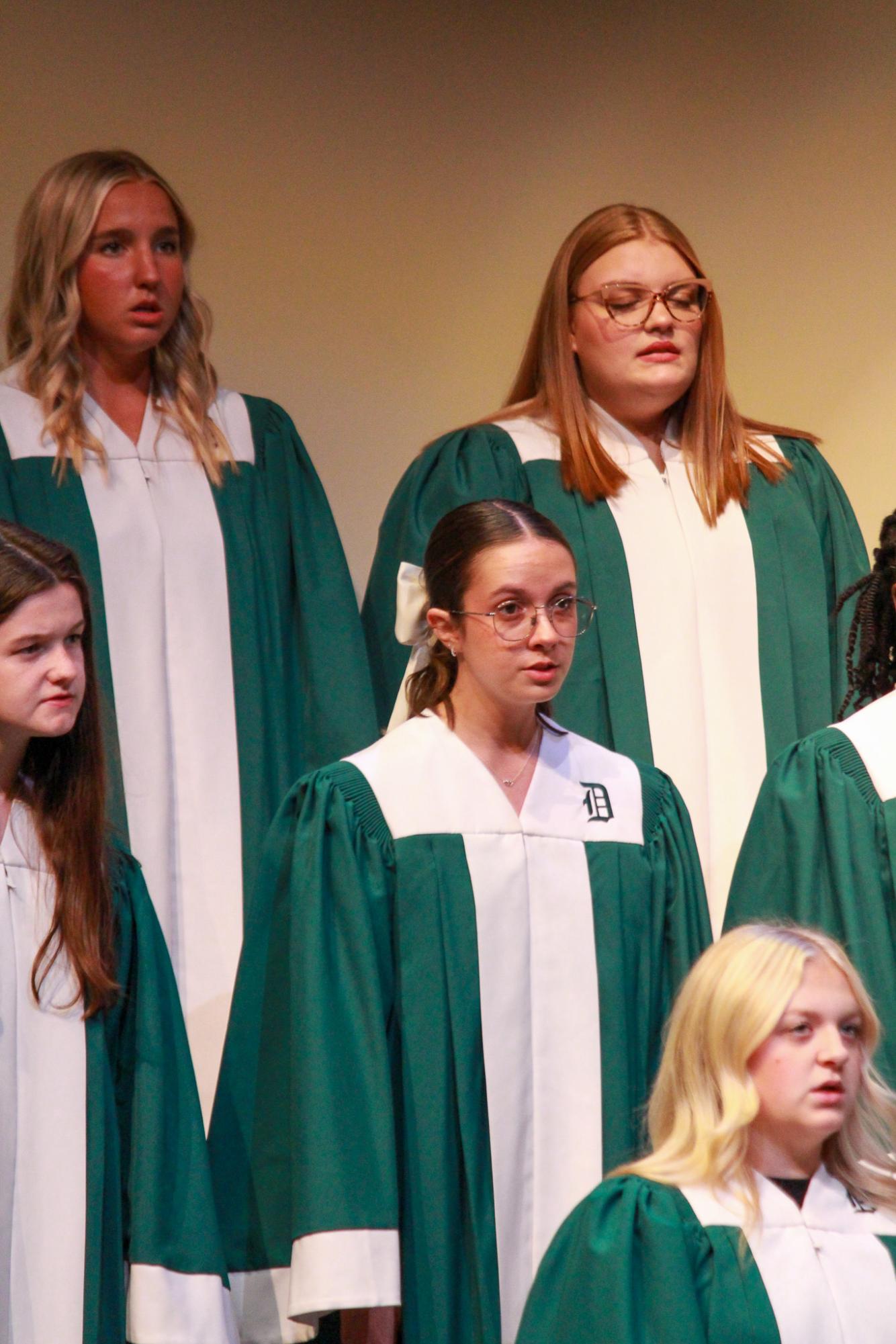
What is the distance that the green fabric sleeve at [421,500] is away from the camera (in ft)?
16.3

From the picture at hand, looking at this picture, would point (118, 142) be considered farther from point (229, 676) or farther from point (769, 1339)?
point (769, 1339)

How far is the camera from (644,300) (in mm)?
5055

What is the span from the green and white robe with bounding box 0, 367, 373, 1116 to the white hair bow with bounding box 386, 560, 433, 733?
0.46 meters

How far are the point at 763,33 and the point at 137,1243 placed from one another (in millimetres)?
3574

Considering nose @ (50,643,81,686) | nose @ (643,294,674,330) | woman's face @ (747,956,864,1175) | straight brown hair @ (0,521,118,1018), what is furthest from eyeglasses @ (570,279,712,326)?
woman's face @ (747,956,864,1175)

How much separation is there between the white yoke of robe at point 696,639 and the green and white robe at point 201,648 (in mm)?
558

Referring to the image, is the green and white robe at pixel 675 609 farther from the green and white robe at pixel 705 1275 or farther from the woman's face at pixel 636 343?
the green and white robe at pixel 705 1275

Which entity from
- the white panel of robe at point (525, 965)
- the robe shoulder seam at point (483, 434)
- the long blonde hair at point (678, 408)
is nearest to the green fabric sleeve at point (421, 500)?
the robe shoulder seam at point (483, 434)

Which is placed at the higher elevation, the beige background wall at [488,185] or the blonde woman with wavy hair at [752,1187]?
the beige background wall at [488,185]

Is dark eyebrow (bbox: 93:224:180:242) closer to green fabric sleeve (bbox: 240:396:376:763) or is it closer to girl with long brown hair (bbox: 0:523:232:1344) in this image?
green fabric sleeve (bbox: 240:396:376:763)

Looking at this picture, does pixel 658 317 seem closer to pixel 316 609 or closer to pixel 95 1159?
pixel 316 609

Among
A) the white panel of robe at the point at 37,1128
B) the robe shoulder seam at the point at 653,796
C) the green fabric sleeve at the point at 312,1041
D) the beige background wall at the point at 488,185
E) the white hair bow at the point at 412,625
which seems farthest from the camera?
the beige background wall at the point at 488,185

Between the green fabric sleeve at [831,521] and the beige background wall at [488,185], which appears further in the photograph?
the beige background wall at [488,185]

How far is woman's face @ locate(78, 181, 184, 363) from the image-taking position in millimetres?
4883
